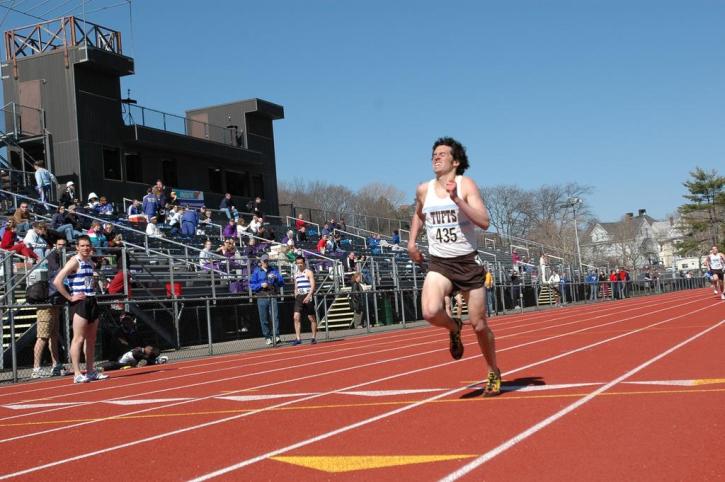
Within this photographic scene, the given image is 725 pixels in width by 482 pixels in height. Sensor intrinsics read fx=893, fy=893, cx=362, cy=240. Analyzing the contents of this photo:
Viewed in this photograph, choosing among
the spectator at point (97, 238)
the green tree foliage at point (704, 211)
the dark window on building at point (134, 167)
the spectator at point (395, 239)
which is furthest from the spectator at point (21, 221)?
the green tree foliage at point (704, 211)

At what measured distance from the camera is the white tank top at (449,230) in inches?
276

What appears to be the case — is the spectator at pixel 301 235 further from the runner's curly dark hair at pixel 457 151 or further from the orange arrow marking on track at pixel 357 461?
the orange arrow marking on track at pixel 357 461

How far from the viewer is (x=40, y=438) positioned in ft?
22.6

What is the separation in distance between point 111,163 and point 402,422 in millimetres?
28275

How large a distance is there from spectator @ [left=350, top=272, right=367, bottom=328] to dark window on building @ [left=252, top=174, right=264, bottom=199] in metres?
17.3

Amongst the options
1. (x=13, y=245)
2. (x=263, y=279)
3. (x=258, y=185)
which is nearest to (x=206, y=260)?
(x=263, y=279)

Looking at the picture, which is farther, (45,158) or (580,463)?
(45,158)

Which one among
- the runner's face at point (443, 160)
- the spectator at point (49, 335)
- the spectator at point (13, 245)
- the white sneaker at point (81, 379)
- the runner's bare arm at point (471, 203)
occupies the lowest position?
the white sneaker at point (81, 379)

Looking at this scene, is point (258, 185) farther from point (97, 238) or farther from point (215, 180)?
point (97, 238)

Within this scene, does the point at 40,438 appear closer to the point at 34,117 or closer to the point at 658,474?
the point at 658,474

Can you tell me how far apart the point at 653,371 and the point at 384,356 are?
535 cm

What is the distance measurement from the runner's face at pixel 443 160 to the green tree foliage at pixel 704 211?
93712 mm

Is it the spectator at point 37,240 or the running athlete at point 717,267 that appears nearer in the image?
the spectator at point 37,240

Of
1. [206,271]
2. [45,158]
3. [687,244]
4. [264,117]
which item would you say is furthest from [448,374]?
[687,244]
